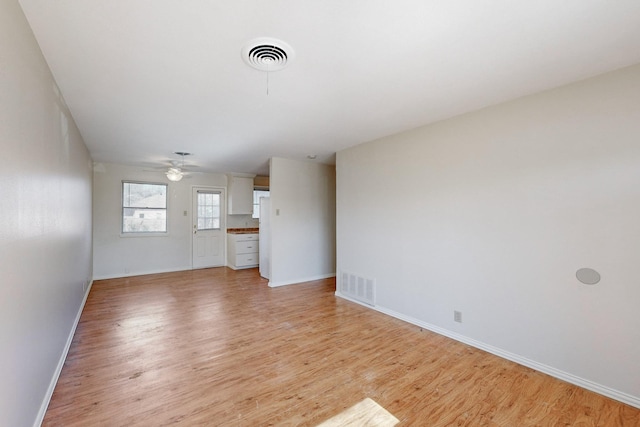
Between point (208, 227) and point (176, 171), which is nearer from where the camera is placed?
point (176, 171)

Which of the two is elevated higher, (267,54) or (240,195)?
(267,54)

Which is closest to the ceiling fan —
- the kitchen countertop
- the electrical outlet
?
the kitchen countertop

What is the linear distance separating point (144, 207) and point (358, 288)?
212 inches

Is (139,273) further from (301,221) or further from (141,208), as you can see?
(301,221)

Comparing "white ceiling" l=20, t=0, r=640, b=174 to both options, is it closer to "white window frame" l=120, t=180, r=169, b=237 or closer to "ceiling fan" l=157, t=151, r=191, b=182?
"ceiling fan" l=157, t=151, r=191, b=182

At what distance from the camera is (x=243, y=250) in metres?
7.13

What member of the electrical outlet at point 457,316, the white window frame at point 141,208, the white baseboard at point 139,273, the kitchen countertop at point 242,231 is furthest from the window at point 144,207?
the electrical outlet at point 457,316

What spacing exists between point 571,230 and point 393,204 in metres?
1.91

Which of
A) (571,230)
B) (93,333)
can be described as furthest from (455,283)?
(93,333)

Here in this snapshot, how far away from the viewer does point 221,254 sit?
754 centimetres

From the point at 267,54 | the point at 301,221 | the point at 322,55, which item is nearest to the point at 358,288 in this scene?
the point at 301,221

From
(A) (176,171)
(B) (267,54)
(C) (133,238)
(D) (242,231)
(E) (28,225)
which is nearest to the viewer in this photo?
(E) (28,225)

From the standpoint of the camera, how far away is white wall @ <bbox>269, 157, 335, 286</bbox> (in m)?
5.35

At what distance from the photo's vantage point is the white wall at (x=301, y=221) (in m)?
5.35
